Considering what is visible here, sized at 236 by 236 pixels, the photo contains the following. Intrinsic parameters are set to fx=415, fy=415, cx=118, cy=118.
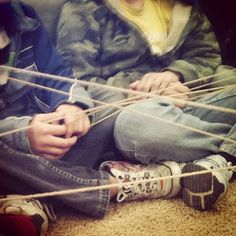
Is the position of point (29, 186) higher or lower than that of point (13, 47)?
lower

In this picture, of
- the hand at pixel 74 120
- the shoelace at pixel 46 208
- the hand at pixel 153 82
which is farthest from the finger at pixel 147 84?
the shoelace at pixel 46 208

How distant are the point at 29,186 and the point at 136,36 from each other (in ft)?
1.04

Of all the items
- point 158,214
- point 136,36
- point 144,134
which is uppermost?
point 136,36

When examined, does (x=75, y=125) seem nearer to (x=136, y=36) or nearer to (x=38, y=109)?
(x=38, y=109)

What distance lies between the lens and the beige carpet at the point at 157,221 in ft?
2.20

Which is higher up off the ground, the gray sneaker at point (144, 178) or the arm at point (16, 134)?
the arm at point (16, 134)

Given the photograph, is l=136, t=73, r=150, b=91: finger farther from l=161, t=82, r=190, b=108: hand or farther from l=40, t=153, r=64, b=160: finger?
l=40, t=153, r=64, b=160: finger

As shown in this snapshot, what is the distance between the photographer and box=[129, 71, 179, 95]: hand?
716 mm

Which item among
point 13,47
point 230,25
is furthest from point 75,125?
point 230,25

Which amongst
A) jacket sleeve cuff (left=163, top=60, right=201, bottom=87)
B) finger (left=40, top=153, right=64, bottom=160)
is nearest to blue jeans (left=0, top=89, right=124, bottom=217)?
finger (left=40, top=153, right=64, bottom=160)

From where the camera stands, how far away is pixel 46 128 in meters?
0.67

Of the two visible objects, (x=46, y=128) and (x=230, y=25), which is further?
(x=230, y=25)

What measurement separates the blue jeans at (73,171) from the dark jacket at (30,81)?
3 cm

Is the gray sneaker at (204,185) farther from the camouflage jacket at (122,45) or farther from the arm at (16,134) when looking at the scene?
the arm at (16,134)
